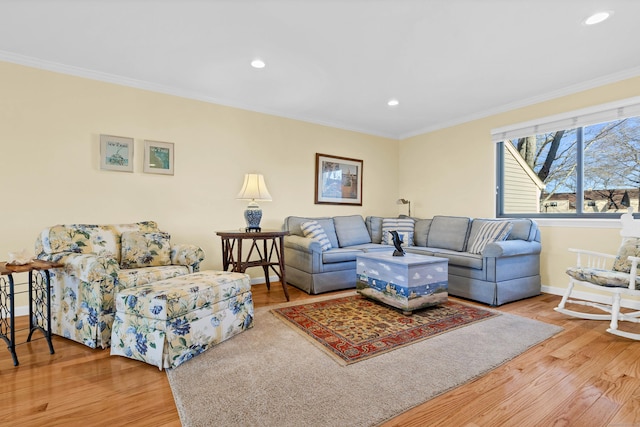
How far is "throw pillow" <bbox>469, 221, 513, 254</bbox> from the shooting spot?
11.5ft

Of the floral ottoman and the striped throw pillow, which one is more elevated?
the striped throw pillow

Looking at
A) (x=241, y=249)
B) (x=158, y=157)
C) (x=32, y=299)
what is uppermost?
(x=158, y=157)

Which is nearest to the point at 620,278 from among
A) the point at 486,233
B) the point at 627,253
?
the point at 627,253

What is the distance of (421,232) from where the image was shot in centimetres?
457

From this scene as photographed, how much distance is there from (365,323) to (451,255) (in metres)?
1.53

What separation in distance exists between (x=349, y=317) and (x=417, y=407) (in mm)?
1257

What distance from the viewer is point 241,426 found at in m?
1.36

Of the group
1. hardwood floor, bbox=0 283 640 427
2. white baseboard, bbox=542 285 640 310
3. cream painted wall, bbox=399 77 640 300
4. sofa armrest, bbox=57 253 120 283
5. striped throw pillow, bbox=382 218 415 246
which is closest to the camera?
hardwood floor, bbox=0 283 640 427

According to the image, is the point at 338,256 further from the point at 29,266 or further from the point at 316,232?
the point at 29,266

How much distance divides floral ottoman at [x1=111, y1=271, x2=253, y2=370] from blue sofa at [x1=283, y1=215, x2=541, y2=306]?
1540 mm

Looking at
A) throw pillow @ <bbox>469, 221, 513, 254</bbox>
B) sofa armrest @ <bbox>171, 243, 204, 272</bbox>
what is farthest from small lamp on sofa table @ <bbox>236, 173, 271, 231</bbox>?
throw pillow @ <bbox>469, 221, 513, 254</bbox>

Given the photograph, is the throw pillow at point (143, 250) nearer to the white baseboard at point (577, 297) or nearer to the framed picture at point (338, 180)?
the white baseboard at point (577, 297)

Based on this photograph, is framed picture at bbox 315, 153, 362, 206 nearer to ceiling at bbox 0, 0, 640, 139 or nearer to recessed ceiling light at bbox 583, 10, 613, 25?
ceiling at bbox 0, 0, 640, 139

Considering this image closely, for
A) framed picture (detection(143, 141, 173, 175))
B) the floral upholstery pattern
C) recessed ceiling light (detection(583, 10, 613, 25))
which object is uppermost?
recessed ceiling light (detection(583, 10, 613, 25))
